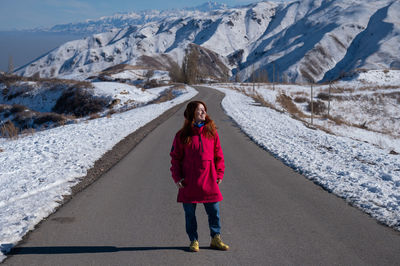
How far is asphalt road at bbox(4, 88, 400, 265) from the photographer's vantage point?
453 centimetres

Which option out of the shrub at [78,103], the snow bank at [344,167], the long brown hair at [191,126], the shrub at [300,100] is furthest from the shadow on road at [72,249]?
the shrub at [300,100]

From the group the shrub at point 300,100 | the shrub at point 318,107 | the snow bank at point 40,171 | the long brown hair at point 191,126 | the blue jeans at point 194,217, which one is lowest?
the shrub at point 318,107

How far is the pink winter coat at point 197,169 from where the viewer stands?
15.0ft

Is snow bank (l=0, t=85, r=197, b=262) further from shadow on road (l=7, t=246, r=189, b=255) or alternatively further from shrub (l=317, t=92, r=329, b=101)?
shrub (l=317, t=92, r=329, b=101)

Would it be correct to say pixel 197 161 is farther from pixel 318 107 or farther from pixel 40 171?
pixel 318 107

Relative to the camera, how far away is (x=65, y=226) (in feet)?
18.6

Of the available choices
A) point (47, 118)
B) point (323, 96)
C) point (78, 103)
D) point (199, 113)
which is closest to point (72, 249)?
point (199, 113)

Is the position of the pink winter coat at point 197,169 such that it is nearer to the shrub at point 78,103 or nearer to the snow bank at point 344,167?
the snow bank at point 344,167

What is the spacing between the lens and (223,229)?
547 centimetres

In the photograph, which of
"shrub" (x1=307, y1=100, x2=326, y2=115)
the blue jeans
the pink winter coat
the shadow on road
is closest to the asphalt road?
the shadow on road

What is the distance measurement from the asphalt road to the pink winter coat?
0.81 m

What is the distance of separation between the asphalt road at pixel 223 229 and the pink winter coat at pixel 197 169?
0.81 metres

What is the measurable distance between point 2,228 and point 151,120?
53.9ft

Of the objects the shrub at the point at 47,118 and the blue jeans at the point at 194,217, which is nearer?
the blue jeans at the point at 194,217
